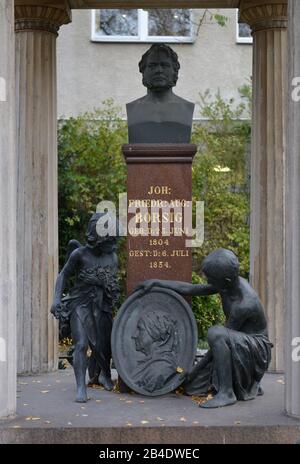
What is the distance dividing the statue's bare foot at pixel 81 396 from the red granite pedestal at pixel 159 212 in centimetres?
122

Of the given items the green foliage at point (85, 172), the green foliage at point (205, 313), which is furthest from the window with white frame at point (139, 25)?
the green foliage at point (205, 313)

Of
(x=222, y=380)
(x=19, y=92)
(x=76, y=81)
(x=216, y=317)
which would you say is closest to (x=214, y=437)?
(x=222, y=380)

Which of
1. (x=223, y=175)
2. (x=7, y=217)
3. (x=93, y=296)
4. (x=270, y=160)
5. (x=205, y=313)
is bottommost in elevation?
(x=205, y=313)

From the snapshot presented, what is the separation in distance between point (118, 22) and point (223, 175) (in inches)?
172

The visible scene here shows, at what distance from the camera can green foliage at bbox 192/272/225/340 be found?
1598 cm

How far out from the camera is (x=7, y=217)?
7.96 metres

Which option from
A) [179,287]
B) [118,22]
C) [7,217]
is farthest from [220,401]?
[118,22]

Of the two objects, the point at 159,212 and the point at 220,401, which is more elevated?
the point at 159,212

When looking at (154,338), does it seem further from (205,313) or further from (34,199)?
(205,313)

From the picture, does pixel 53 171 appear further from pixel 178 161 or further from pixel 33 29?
pixel 178 161

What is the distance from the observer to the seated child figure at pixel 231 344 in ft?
28.7

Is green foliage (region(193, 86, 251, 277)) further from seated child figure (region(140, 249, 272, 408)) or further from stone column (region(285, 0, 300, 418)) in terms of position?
stone column (region(285, 0, 300, 418))

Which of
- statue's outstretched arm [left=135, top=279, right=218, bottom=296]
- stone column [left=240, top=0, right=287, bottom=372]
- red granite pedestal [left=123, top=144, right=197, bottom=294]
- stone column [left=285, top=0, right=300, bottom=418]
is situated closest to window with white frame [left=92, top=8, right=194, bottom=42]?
stone column [left=240, top=0, right=287, bottom=372]

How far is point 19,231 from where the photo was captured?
11.3 metres
